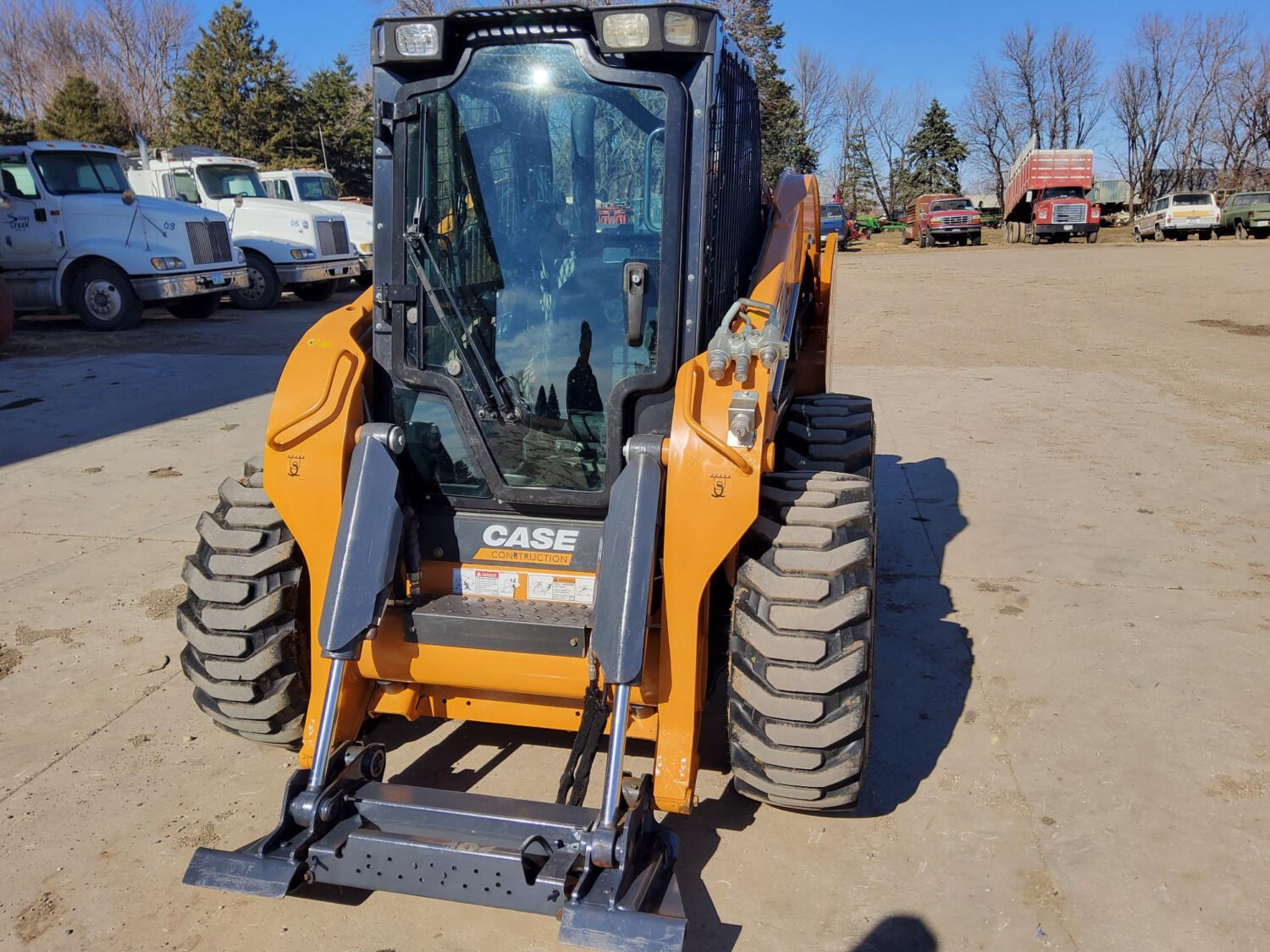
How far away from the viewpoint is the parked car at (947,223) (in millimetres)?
37188

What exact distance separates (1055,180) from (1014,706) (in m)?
35.7

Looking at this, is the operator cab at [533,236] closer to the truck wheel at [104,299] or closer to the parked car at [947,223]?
the truck wheel at [104,299]

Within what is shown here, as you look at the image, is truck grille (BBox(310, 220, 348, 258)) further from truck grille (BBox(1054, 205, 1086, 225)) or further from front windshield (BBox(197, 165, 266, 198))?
truck grille (BBox(1054, 205, 1086, 225))

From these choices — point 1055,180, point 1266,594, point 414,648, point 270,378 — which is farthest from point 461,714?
point 1055,180

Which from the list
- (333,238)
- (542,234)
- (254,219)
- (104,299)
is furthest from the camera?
(333,238)

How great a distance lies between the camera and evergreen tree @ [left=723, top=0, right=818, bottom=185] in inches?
1249

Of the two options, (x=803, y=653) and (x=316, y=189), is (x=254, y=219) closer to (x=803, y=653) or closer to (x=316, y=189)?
(x=316, y=189)

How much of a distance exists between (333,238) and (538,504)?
17.6 metres

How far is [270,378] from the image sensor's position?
39.0 feet

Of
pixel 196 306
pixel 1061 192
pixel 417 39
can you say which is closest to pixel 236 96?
pixel 196 306

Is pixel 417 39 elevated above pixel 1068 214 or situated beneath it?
elevated above

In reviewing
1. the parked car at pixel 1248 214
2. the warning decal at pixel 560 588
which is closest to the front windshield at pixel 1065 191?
the parked car at pixel 1248 214

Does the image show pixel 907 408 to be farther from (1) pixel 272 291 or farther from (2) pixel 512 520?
(1) pixel 272 291

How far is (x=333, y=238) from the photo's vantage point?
19.6 metres
